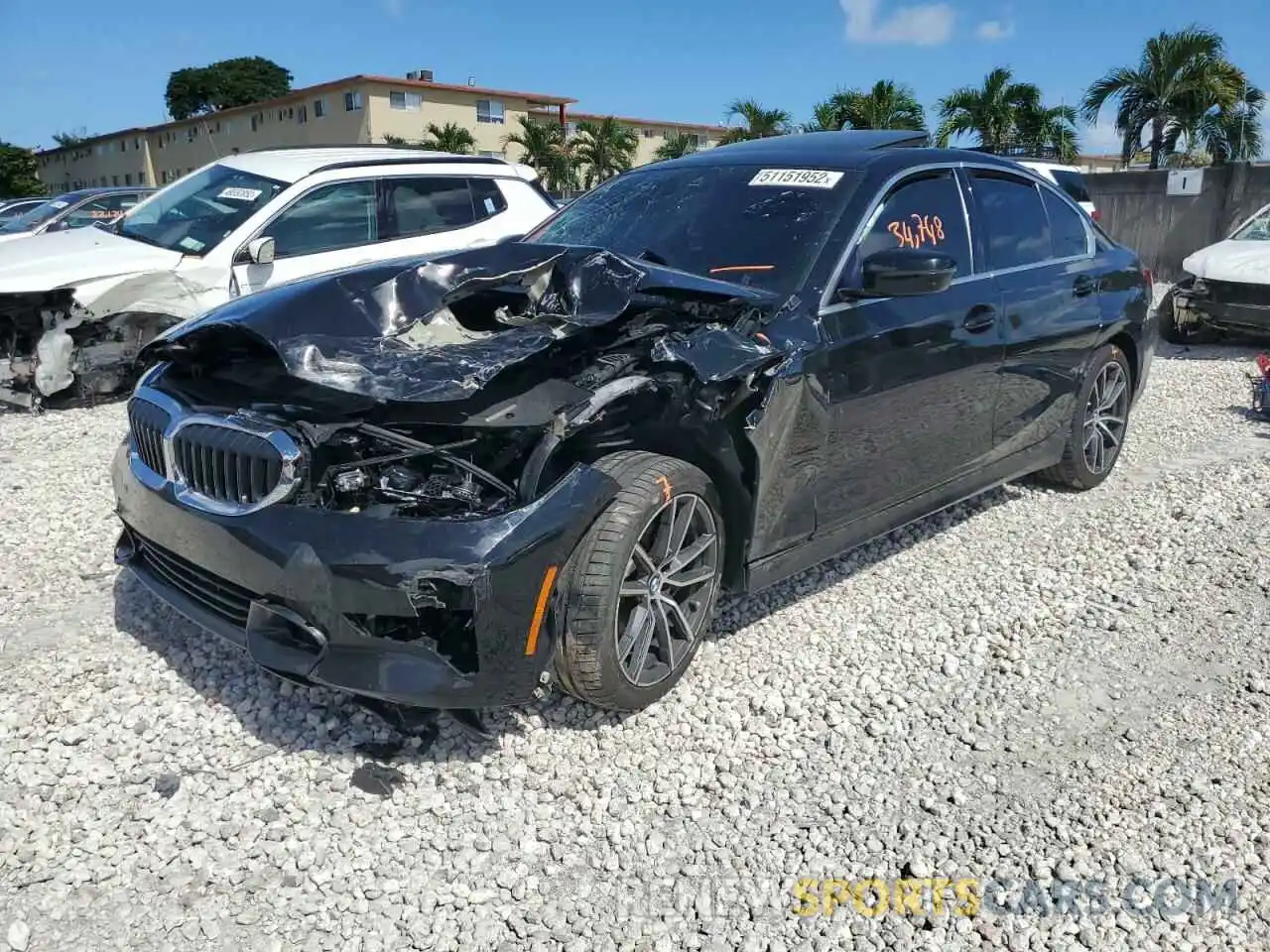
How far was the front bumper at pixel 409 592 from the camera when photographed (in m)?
2.70

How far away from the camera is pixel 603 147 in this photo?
38906mm

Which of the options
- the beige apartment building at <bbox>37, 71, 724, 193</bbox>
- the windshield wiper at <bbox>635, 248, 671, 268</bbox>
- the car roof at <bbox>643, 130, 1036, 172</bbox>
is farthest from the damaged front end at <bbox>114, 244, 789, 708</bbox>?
the beige apartment building at <bbox>37, 71, 724, 193</bbox>

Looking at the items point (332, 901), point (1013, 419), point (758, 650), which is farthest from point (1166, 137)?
→ point (332, 901)

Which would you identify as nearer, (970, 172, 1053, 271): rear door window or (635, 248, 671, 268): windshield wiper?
(635, 248, 671, 268): windshield wiper

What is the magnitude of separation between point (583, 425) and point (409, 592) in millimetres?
722

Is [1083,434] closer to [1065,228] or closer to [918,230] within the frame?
[1065,228]

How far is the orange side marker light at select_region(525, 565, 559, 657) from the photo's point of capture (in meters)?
2.82

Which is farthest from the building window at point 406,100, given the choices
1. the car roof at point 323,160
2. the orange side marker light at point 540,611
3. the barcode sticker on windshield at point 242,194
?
the orange side marker light at point 540,611

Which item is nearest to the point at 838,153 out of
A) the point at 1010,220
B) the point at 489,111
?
the point at 1010,220

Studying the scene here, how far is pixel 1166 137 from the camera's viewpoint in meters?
25.1

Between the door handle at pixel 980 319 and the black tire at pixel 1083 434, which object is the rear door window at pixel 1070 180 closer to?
the black tire at pixel 1083 434

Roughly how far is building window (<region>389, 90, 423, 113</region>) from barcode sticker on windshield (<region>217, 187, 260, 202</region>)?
3955 centimetres

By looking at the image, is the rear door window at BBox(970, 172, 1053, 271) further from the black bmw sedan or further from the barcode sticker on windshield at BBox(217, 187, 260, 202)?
the barcode sticker on windshield at BBox(217, 187, 260, 202)

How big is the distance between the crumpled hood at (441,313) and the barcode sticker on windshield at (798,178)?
2.44 ft
